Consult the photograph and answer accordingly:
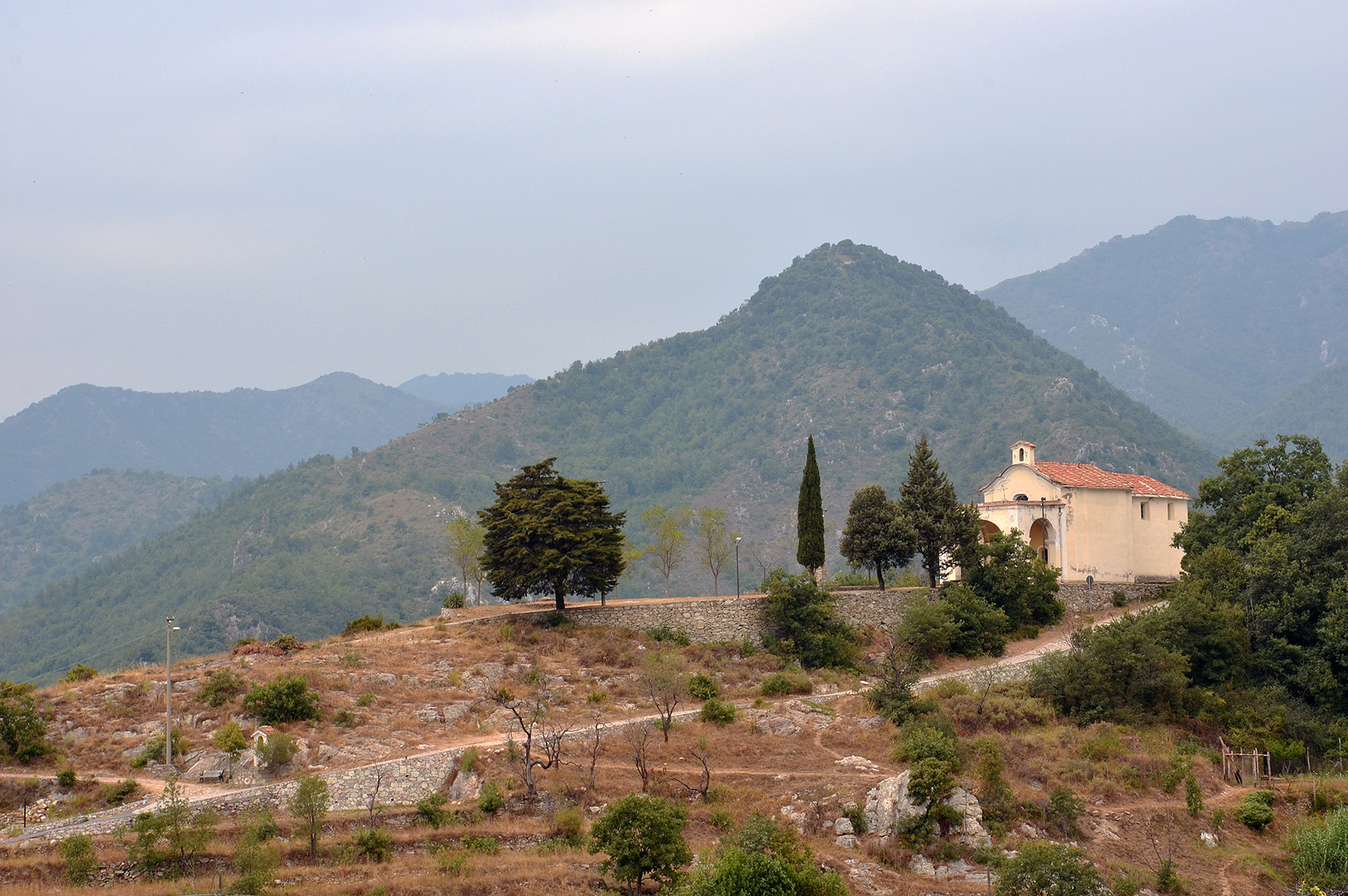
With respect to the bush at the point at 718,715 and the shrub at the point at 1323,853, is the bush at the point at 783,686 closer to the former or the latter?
the bush at the point at 718,715

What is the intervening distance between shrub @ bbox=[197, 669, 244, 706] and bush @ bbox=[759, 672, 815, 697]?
59.1 feet

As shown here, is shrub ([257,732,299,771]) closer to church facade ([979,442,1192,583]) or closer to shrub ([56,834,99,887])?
shrub ([56,834,99,887])

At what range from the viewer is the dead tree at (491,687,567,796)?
28216 millimetres

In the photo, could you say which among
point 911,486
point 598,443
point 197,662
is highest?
point 598,443

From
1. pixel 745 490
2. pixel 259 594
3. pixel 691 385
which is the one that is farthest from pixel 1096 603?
pixel 691 385

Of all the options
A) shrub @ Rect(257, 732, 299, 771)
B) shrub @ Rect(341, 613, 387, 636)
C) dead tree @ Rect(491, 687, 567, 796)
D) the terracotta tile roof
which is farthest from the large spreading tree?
the terracotta tile roof

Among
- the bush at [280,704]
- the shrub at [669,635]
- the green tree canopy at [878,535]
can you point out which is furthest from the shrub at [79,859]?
the green tree canopy at [878,535]

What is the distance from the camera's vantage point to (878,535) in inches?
1839

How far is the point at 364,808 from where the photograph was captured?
89.7ft

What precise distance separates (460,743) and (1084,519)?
33.6 meters

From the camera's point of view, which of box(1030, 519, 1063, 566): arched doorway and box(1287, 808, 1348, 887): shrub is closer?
box(1287, 808, 1348, 887): shrub

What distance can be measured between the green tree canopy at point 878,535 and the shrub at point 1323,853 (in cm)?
2028

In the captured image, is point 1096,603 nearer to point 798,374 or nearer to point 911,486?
point 911,486

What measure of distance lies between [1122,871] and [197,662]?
3045 centimetres
